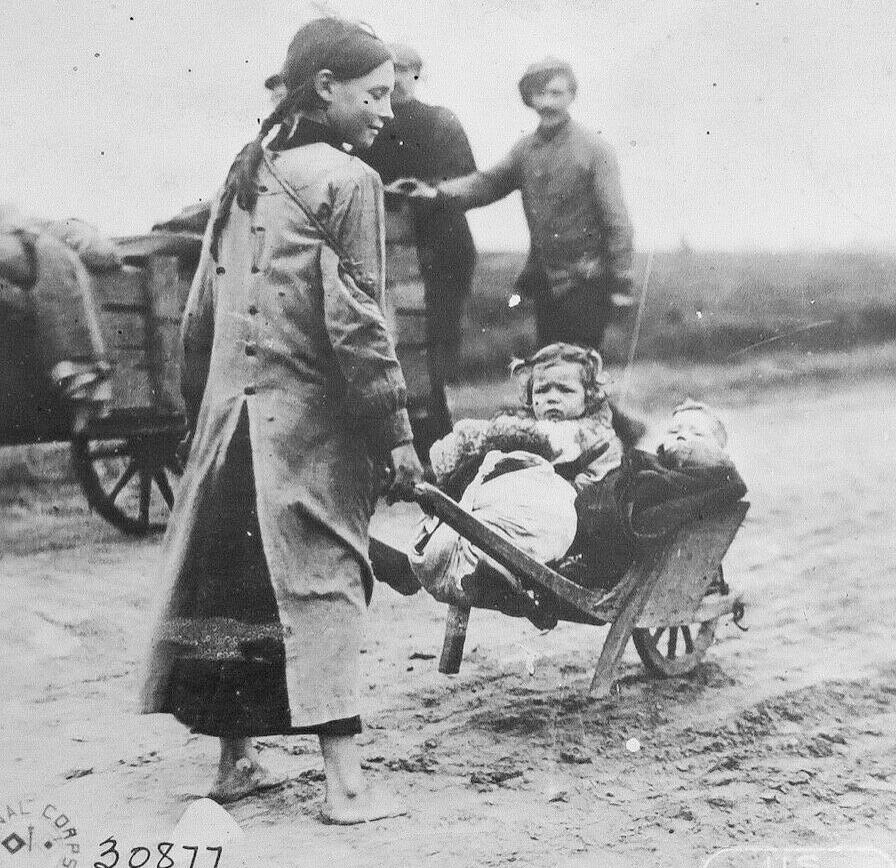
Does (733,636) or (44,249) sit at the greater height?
(44,249)

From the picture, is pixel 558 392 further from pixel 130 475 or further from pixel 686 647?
pixel 130 475

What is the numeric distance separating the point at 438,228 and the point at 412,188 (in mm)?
145

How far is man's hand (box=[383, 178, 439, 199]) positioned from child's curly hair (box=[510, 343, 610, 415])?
0.58 meters

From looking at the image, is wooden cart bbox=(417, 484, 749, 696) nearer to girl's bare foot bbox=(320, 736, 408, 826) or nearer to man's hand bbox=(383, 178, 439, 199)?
girl's bare foot bbox=(320, 736, 408, 826)

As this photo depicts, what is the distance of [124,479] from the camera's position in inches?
141

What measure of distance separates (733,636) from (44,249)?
8.02ft

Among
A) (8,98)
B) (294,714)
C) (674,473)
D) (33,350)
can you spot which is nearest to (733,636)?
(674,473)

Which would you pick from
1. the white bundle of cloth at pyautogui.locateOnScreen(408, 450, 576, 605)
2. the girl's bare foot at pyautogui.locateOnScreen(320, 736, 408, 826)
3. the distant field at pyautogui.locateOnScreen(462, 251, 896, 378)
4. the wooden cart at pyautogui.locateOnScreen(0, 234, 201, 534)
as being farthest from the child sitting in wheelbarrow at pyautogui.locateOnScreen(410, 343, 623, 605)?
the wooden cart at pyautogui.locateOnScreen(0, 234, 201, 534)

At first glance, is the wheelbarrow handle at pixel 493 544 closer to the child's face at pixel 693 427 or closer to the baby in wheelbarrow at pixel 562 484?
the baby in wheelbarrow at pixel 562 484

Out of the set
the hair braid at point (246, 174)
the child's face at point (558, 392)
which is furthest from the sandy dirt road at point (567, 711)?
the hair braid at point (246, 174)

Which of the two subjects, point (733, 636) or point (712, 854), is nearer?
point (712, 854)

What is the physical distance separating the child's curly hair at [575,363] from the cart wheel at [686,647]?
0.65m

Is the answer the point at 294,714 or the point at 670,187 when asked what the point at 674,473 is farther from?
the point at 294,714

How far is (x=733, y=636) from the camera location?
360cm
